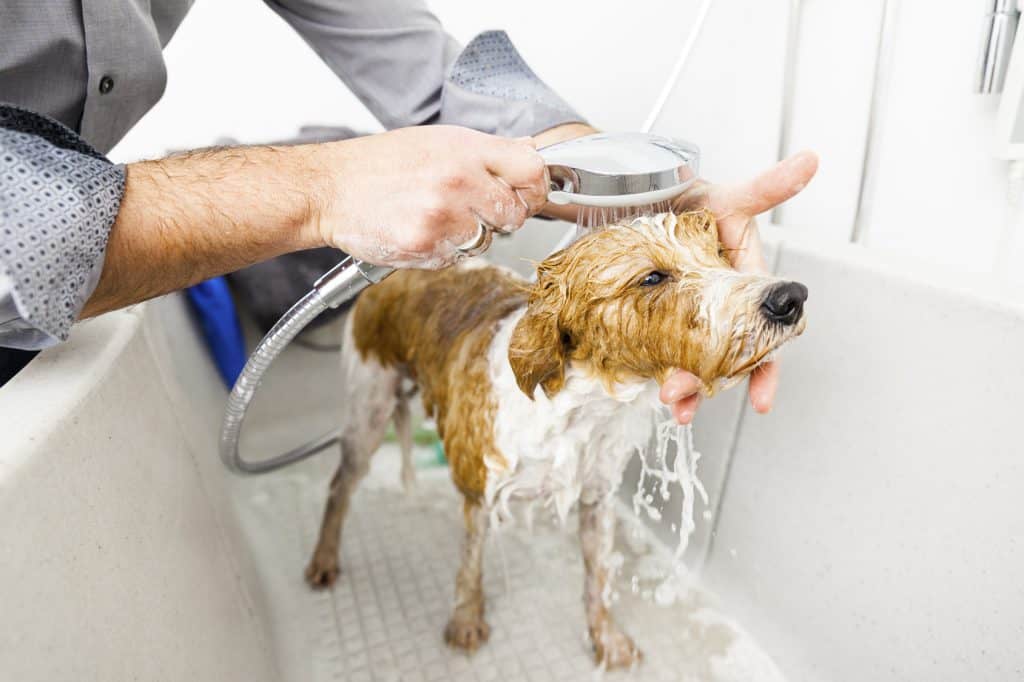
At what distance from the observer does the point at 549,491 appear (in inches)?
48.8

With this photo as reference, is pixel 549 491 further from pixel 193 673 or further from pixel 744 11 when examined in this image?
pixel 744 11

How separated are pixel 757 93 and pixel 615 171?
1.03 metres

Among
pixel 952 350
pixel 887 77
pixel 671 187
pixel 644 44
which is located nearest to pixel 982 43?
pixel 887 77

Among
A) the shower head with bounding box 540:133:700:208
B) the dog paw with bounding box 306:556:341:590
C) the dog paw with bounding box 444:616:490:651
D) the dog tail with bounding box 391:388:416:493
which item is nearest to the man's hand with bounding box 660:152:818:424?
the shower head with bounding box 540:133:700:208

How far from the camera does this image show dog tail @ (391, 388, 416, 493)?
1705 millimetres

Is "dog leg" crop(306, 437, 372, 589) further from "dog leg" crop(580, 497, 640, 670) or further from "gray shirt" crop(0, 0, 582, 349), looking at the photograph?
"gray shirt" crop(0, 0, 582, 349)

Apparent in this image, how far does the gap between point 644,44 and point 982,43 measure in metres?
0.93

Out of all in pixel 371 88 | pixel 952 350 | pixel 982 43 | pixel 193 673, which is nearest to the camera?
pixel 193 673

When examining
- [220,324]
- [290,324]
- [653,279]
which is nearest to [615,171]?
[653,279]

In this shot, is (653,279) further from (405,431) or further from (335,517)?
(335,517)

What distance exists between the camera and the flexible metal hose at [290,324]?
0.92 meters

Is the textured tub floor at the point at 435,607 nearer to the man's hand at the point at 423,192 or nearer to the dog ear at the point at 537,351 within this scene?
the dog ear at the point at 537,351

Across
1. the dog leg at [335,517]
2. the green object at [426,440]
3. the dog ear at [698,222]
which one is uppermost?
the dog ear at [698,222]

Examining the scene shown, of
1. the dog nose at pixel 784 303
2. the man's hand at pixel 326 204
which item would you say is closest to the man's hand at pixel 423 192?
the man's hand at pixel 326 204
